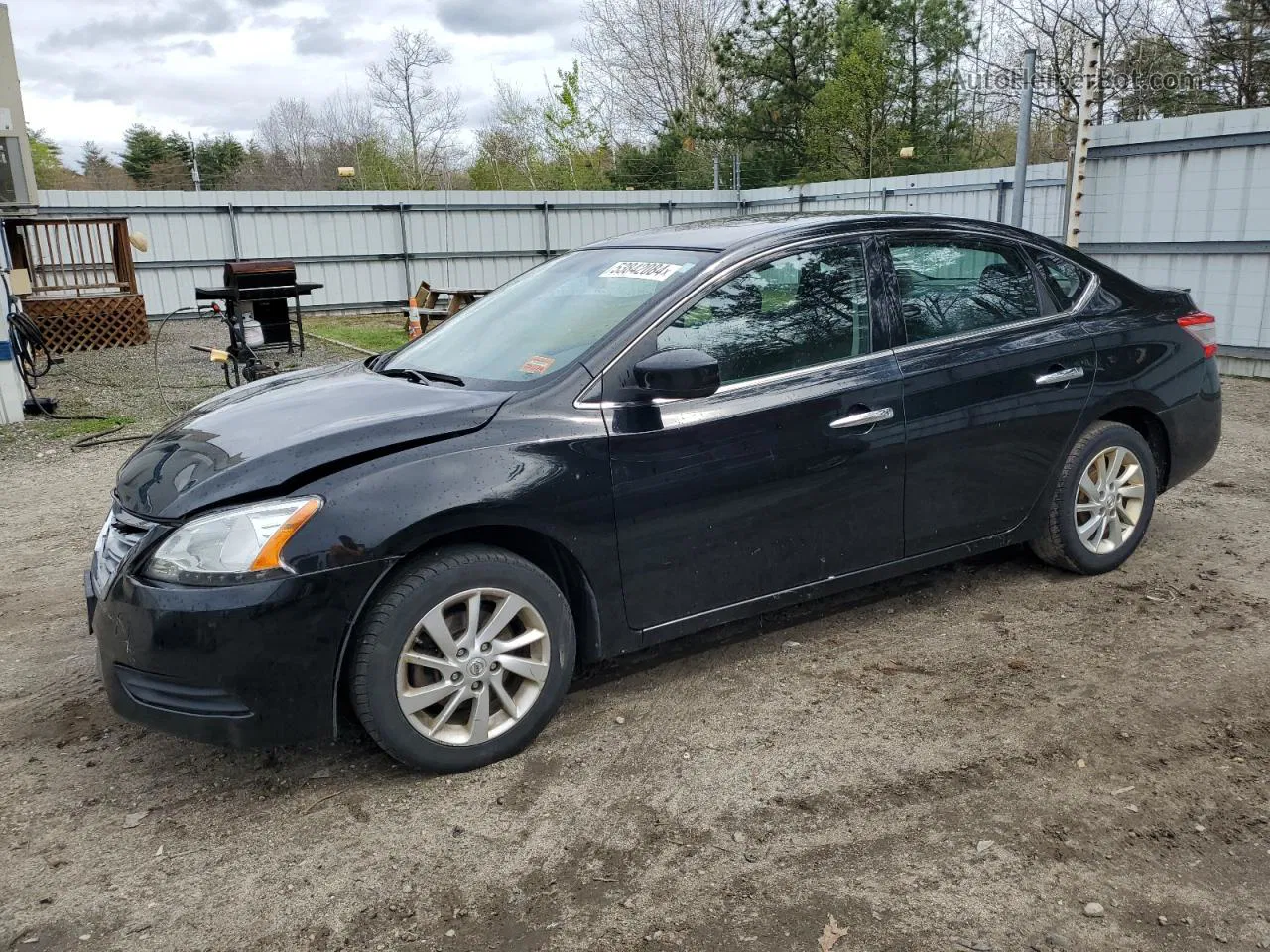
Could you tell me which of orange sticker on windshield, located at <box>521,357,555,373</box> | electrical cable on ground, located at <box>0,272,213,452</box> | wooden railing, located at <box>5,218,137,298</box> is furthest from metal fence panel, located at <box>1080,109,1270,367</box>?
wooden railing, located at <box>5,218,137,298</box>

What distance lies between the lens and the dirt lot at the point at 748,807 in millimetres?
2455

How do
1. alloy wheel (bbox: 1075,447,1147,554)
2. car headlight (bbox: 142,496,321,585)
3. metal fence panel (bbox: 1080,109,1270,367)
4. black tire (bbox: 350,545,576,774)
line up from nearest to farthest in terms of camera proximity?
car headlight (bbox: 142,496,321,585)
black tire (bbox: 350,545,576,774)
alloy wheel (bbox: 1075,447,1147,554)
metal fence panel (bbox: 1080,109,1270,367)

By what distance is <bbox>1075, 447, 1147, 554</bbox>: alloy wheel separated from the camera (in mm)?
4480

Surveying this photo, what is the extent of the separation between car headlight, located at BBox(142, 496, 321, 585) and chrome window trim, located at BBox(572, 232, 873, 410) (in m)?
0.98

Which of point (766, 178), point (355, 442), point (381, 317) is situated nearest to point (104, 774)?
point (355, 442)

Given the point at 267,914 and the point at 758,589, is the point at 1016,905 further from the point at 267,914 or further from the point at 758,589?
the point at 267,914

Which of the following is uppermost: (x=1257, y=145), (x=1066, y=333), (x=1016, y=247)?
(x=1257, y=145)

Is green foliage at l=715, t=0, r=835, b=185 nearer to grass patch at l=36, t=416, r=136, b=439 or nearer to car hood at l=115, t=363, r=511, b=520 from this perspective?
grass patch at l=36, t=416, r=136, b=439

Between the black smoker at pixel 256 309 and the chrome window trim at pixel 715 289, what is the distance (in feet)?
26.7

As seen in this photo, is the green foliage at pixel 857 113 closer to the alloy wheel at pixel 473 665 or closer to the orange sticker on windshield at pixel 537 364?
the orange sticker on windshield at pixel 537 364

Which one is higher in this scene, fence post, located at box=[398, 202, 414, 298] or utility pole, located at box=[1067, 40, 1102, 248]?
utility pole, located at box=[1067, 40, 1102, 248]

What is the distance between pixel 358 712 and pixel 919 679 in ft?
6.57

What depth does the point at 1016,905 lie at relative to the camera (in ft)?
8.07

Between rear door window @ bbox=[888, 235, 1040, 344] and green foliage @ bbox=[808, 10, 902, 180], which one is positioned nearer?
rear door window @ bbox=[888, 235, 1040, 344]
